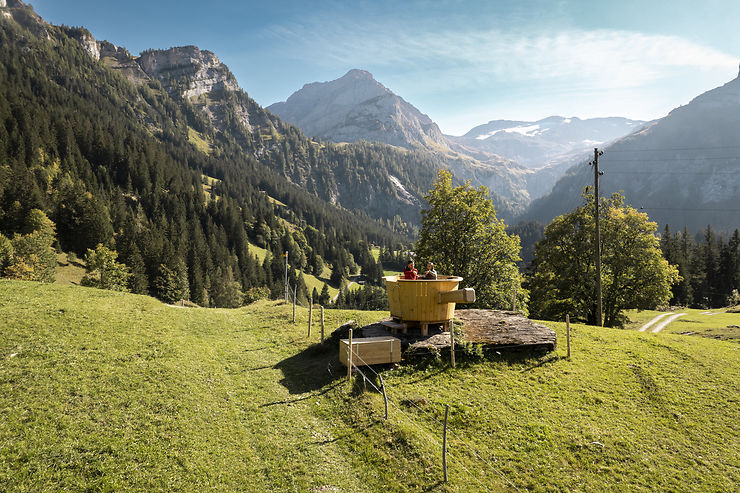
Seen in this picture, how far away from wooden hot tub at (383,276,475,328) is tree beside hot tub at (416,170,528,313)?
1637 centimetres

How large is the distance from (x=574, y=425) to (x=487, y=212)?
24.2 metres

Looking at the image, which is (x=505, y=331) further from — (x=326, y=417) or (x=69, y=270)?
(x=69, y=270)

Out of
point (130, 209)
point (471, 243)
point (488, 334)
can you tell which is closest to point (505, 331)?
point (488, 334)

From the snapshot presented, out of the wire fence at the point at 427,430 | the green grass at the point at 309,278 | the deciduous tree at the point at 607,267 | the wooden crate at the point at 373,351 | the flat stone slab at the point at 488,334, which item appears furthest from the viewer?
the green grass at the point at 309,278

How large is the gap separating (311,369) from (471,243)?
2261 cm

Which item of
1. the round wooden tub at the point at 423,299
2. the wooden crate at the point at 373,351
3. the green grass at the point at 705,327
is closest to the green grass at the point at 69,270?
the wooden crate at the point at 373,351

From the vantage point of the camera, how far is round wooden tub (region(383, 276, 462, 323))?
17484 millimetres

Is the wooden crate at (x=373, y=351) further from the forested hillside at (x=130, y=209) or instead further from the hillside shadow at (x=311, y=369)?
the forested hillside at (x=130, y=209)

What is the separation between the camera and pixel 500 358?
1789 cm

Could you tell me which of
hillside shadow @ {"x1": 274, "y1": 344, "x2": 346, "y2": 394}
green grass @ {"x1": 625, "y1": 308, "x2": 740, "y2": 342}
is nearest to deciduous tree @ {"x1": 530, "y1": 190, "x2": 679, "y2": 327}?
green grass @ {"x1": 625, "y1": 308, "x2": 740, "y2": 342}

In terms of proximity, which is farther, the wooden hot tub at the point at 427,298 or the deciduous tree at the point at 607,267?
the deciduous tree at the point at 607,267

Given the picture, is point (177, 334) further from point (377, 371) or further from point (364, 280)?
point (364, 280)

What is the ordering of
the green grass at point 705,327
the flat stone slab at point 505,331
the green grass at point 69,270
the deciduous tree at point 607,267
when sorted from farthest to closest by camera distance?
1. the green grass at point 69,270
2. the deciduous tree at point 607,267
3. the green grass at point 705,327
4. the flat stone slab at point 505,331

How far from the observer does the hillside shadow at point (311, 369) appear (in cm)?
1543
